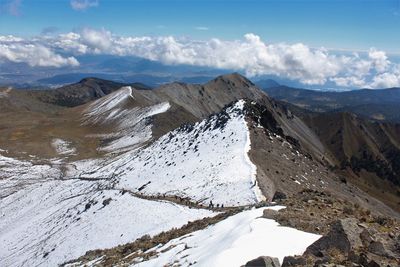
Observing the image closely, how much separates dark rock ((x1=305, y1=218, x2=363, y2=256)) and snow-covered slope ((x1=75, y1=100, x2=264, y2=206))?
22616 mm

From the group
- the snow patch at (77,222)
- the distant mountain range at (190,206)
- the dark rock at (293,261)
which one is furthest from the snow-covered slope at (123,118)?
the dark rock at (293,261)

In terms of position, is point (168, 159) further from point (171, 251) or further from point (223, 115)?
point (171, 251)

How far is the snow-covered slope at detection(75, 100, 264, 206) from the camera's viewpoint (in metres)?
42.5

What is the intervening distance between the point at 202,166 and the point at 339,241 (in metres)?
35.7

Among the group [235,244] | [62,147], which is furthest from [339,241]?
[62,147]

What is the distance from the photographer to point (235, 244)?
1789 centimetres

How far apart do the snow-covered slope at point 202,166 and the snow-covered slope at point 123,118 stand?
125 feet

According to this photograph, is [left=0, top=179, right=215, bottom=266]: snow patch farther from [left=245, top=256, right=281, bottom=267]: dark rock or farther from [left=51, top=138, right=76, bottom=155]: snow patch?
[left=51, top=138, right=76, bottom=155]: snow patch

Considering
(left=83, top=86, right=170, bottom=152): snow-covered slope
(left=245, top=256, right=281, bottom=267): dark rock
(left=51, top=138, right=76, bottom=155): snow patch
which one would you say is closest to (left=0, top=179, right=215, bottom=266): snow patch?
(left=245, top=256, right=281, bottom=267): dark rock

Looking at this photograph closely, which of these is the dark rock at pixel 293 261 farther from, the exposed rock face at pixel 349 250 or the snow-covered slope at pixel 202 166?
the snow-covered slope at pixel 202 166

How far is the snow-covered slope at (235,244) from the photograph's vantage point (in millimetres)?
16375

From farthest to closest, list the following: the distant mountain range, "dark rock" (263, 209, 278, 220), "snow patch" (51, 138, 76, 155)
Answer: "snow patch" (51, 138, 76, 155) → "dark rock" (263, 209, 278, 220) → the distant mountain range

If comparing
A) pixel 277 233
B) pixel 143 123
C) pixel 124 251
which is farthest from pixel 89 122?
pixel 277 233

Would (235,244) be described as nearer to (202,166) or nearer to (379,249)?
(379,249)
